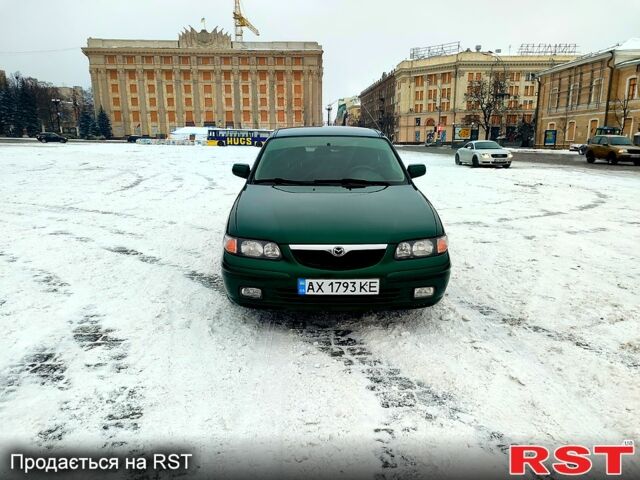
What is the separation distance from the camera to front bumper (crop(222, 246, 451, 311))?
2.94 meters

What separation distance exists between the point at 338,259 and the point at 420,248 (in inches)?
24.7

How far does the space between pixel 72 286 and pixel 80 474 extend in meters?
2.73

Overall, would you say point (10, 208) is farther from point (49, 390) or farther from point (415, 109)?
point (415, 109)

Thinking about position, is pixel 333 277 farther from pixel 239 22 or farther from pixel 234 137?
pixel 239 22

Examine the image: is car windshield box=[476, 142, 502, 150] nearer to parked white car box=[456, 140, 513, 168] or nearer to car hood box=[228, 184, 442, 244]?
parked white car box=[456, 140, 513, 168]

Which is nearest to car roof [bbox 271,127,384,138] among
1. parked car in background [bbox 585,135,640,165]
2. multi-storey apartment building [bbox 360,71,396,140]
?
parked car in background [bbox 585,135,640,165]

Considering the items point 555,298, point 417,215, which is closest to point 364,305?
point 417,215

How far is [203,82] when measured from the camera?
303 feet

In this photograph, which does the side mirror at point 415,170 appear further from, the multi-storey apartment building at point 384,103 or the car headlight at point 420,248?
the multi-storey apartment building at point 384,103

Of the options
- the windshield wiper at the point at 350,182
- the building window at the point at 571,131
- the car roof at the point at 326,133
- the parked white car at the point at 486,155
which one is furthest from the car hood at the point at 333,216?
the building window at the point at 571,131

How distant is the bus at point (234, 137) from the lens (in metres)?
59.8

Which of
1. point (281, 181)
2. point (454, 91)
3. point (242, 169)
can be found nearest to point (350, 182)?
point (281, 181)

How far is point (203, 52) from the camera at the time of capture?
298 ft

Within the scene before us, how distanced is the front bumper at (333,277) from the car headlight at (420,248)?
45 mm
